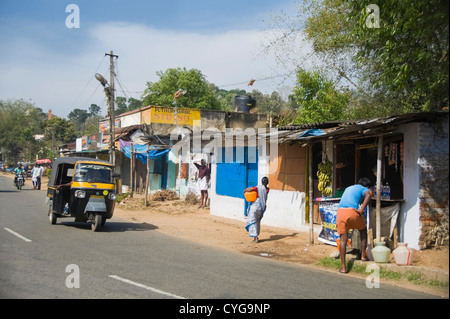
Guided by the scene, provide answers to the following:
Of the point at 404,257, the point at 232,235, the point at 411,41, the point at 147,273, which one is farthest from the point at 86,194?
the point at 411,41

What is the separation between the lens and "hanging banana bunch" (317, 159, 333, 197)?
12007mm

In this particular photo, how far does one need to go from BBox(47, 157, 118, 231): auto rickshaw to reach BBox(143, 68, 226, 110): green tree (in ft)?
99.4

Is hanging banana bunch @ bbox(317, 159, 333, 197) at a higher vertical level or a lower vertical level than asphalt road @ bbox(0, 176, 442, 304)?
higher

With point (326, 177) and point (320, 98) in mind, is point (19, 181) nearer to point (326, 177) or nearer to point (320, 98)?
point (320, 98)

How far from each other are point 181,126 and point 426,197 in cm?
1987

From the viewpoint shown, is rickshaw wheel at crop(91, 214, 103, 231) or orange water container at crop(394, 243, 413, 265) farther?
rickshaw wheel at crop(91, 214, 103, 231)

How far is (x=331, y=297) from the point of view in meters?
6.25

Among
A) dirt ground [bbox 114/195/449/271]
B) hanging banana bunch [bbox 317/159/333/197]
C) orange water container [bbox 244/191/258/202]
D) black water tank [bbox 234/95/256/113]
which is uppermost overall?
black water tank [bbox 234/95/256/113]

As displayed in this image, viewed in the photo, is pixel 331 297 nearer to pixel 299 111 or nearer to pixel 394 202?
pixel 394 202

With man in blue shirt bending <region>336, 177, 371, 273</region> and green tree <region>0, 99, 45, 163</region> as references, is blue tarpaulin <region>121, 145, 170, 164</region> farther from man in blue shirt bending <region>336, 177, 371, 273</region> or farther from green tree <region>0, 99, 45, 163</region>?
green tree <region>0, 99, 45, 163</region>

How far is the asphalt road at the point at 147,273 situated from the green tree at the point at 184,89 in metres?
32.6

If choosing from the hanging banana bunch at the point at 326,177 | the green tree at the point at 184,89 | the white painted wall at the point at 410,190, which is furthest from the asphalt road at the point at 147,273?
the green tree at the point at 184,89

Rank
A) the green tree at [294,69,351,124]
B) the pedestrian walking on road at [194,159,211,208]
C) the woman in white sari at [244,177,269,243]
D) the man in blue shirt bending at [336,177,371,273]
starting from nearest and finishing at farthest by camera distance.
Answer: the man in blue shirt bending at [336,177,371,273] → the woman in white sari at [244,177,269,243] → the pedestrian walking on road at [194,159,211,208] → the green tree at [294,69,351,124]

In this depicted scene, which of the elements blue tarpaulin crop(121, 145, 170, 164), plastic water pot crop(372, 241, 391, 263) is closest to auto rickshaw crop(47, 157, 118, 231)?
plastic water pot crop(372, 241, 391, 263)
